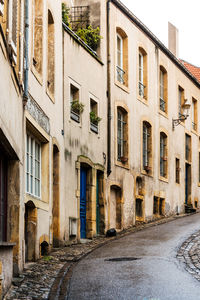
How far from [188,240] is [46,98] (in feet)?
17.6

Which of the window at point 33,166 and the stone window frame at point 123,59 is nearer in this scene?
the window at point 33,166

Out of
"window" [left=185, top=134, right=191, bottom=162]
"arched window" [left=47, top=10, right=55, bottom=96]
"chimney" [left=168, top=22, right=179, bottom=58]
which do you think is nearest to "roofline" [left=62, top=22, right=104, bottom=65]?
"arched window" [left=47, top=10, right=55, bottom=96]

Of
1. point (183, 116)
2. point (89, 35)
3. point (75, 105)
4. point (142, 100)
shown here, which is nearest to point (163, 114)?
point (183, 116)

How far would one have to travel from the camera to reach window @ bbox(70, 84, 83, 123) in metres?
18.3

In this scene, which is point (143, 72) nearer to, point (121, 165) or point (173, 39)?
point (121, 165)

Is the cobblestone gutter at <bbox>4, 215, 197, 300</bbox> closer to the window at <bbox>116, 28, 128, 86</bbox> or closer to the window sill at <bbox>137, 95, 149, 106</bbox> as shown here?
the window at <bbox>116, 28, 128, 86</bbox>

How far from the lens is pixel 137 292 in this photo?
921cm

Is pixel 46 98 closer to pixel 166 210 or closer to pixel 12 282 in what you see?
pixel 12 282

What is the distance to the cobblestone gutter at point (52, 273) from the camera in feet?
30.7

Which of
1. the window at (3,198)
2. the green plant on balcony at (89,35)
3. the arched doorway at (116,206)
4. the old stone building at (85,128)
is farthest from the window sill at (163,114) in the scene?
the window at (3,198)

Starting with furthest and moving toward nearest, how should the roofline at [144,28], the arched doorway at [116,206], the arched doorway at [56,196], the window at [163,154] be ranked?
the window at [163,154] → the roofline at [144,28] → the arched doorway at [116,206] → the arched doorway at [56,196]

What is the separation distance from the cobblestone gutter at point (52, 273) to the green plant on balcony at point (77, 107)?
3768mm

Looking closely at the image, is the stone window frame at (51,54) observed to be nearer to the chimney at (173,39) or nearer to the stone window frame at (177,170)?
the stone window frame at (177,170)

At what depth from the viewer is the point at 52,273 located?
1152 centimetres
